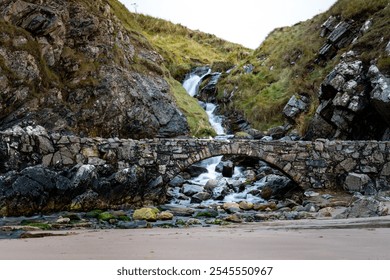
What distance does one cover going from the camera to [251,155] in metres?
14.9

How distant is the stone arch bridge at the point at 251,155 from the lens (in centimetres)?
1305

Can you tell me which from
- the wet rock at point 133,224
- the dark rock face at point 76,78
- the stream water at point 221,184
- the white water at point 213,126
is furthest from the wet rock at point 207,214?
the dark rock face at point 76,78

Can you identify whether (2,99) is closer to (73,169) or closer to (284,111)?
(73,169)

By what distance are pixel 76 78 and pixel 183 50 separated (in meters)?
26.1

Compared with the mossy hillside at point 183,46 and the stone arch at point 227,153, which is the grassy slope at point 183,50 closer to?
the mossy hillside at point 183,46

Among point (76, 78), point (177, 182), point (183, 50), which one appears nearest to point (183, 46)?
point (183, 50)

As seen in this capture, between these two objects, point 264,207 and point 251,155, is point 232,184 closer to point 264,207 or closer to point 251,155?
point 251,155

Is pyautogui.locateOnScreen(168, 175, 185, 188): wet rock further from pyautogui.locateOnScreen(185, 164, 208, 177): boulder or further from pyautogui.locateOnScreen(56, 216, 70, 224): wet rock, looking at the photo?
pyautogui.locateOnScreen(56, 216, 70, 224): wet rock

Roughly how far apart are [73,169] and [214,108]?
757 inches

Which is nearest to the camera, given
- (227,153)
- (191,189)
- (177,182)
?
(227,153)

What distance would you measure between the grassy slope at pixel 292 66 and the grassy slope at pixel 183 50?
3.68 metres

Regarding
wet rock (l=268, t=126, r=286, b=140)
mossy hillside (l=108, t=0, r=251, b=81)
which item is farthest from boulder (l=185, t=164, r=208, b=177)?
mossy hillside (l=108, t=0, r=251, b=81)

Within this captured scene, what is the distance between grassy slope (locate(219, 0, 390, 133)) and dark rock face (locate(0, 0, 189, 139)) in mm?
6615

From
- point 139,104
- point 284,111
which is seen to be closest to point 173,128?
point 139,104
